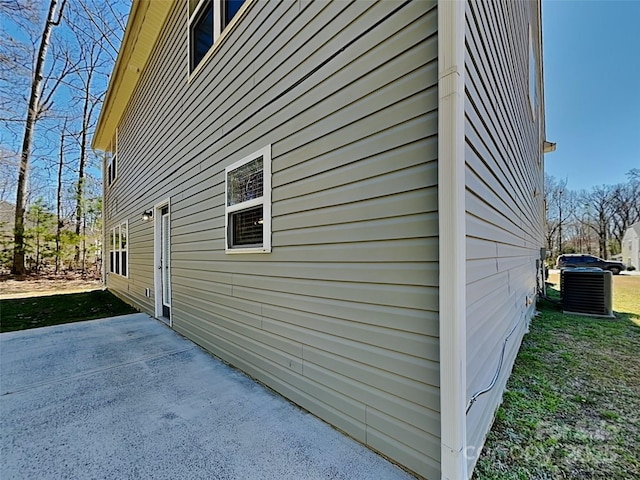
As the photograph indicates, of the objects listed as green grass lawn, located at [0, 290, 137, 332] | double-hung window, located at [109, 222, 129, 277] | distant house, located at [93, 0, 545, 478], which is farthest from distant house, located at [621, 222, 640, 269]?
green grass lawn, located at [0, 290, 137, 332]

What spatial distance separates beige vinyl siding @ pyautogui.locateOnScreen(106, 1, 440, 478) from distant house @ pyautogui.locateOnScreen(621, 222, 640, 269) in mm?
31261

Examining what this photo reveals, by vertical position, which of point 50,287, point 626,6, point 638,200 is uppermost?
point 626,6

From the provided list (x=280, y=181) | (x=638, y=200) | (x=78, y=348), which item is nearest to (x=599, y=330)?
(x=280, y=181)

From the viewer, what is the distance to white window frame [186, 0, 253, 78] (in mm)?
3484

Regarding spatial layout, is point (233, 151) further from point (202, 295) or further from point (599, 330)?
point (599, 330)

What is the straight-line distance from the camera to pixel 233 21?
3.48 m

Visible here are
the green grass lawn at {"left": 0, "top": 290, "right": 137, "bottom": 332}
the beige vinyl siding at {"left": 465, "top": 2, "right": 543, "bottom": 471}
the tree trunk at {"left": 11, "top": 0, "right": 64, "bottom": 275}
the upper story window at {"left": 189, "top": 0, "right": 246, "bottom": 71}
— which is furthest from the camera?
the tree trunk at {"left": 11, "top": 0, "right": 64, "bottom": 275}

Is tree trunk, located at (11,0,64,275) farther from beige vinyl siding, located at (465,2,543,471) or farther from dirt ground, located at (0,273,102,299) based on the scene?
beige vinyl siding, located at (465,2,543,471)

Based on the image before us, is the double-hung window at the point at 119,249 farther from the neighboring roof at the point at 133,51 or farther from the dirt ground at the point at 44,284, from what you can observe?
the neighboring roof at the point at 133,51

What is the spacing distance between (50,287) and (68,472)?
1352 centimetres

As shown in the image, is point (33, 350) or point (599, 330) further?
point (599, 330)

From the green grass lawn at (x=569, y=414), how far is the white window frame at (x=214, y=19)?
4449mm

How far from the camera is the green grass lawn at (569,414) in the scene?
5.70 feet

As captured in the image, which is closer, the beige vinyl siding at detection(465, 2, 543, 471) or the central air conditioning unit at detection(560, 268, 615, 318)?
the beige vinyl siding at detection(465, 2, 543, 471)
